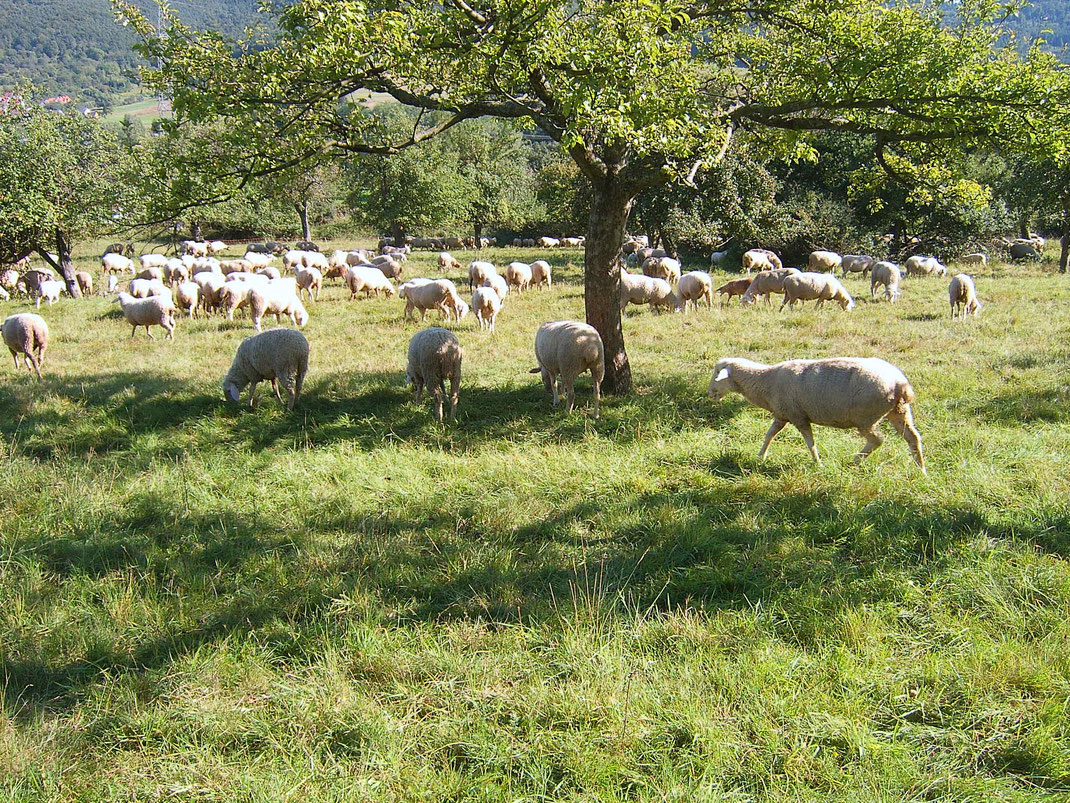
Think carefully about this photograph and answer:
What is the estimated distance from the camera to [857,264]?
1051 inches

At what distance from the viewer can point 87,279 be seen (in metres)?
27.1

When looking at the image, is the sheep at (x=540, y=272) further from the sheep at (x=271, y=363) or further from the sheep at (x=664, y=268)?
the sheep at (x=271, y=363)

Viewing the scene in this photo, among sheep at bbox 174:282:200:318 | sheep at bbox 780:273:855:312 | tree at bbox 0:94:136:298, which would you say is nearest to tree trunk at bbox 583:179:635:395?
sheep at bbox 780:273:855:312

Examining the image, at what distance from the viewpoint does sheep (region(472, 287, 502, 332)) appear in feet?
51.0

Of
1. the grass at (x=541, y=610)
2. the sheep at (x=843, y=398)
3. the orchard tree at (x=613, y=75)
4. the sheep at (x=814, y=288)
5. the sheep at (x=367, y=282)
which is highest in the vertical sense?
the orchard tree at (x=613, y=75)

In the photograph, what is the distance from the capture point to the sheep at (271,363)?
971 cm

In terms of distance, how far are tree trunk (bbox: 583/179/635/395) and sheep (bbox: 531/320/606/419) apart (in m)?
0.39

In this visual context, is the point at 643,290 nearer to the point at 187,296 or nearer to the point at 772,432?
the point at 772,432

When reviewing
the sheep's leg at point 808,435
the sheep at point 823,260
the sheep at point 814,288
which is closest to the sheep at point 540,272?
the sheep at point 814,288

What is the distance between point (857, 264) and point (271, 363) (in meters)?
25.6

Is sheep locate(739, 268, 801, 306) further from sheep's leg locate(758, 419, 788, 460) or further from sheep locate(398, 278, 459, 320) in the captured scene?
sheep's leg locate(758, 419, 788, 460)

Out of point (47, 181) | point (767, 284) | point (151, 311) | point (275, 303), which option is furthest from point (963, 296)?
point (47, 181)

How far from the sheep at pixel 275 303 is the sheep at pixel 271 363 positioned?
6.53 metres

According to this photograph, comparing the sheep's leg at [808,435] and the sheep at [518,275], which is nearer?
the sheep's leg at [808,435]
